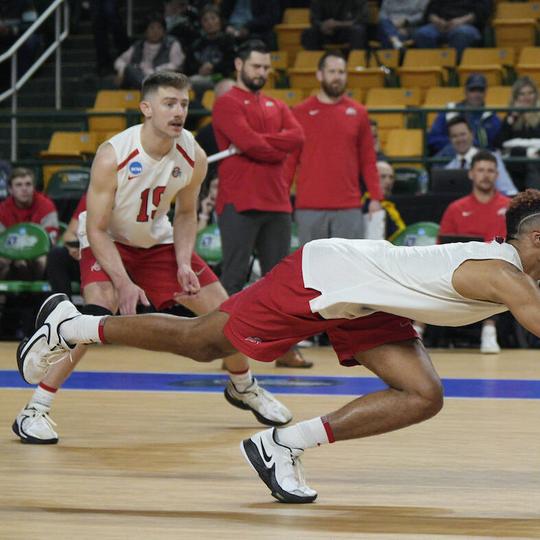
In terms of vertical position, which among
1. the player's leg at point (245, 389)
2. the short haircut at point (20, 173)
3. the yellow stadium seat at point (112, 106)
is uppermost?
the player's leg at point (245, 389)

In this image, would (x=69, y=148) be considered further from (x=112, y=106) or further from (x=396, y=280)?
(x=396, y=280)

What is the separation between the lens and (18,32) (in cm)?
1432

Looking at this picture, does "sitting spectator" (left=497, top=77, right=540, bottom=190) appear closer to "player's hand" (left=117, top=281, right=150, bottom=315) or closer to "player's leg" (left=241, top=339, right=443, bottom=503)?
"player's hand" (left=117, top=281, right=150, bottom=315)

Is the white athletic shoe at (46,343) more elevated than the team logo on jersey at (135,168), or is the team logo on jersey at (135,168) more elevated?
the team logo on jersey at (135,168)

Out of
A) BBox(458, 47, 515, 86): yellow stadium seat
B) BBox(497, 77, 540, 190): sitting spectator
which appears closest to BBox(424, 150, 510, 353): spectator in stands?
BBox(497, 77, 540, 190): sitting spectator

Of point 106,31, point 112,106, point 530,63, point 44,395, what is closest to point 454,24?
point 530,63

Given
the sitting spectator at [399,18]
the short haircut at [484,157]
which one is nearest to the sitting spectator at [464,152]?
the short haircut at [484,157]

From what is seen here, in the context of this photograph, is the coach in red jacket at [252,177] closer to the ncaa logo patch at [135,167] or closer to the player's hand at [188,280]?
the player's hand at [188,280]

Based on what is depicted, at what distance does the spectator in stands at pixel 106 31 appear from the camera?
48.0 feet

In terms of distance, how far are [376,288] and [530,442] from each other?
5.32ft

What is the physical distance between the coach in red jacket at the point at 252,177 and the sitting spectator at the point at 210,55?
4.69 metres

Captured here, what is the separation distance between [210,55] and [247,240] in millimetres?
5504

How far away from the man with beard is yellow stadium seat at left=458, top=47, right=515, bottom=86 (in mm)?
3879

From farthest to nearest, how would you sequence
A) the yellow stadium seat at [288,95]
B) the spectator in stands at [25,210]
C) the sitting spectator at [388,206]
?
the yellow stadium seat at [288,95], the spectator in stands at [25,210], the sitting spectator at [388,206]
